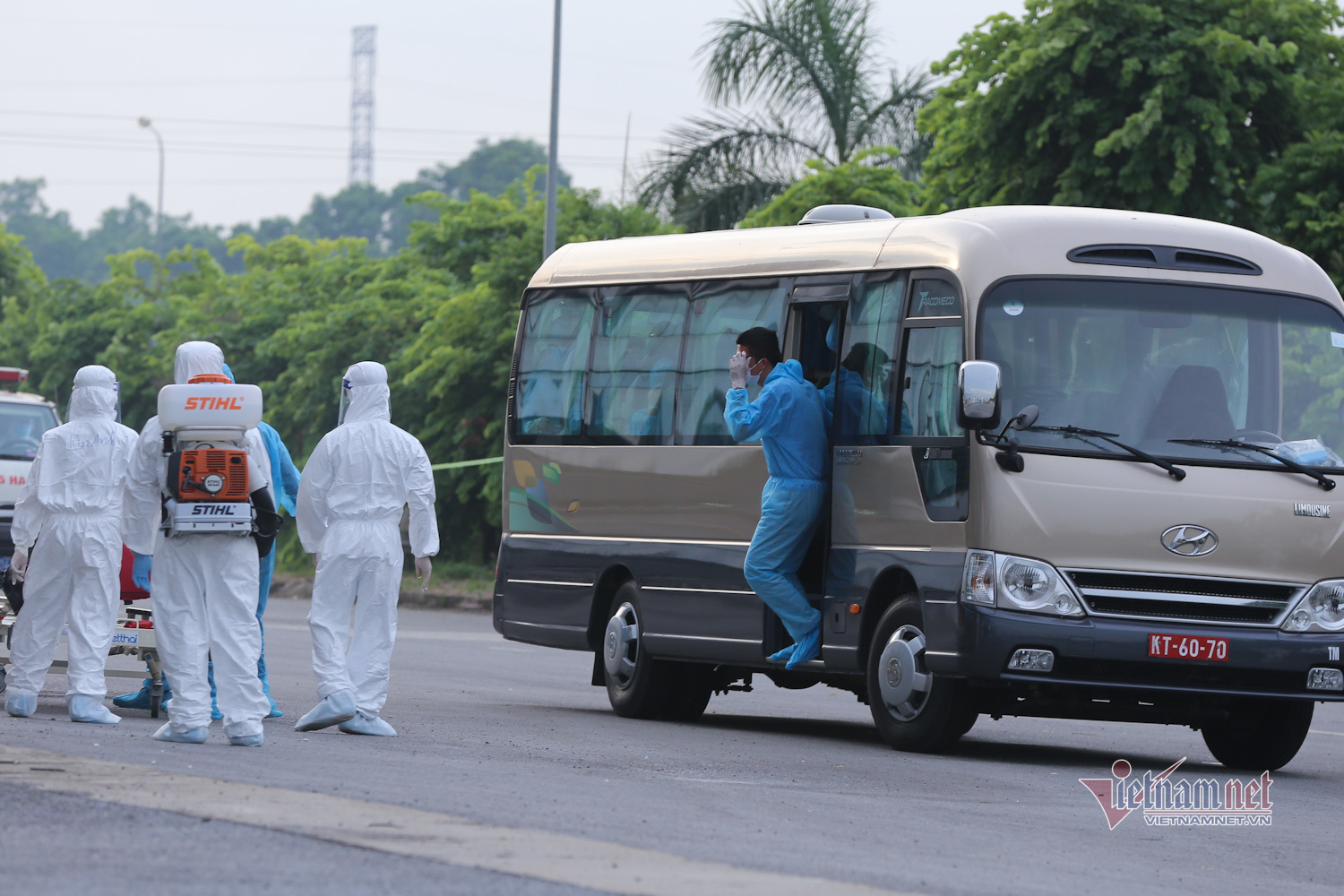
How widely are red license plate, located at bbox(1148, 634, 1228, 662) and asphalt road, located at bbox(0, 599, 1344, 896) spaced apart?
721 mm

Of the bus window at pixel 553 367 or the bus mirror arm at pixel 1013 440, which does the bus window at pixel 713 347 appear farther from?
the bus mirror arm at pixel 1013 440

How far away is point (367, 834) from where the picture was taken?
23.1 ft

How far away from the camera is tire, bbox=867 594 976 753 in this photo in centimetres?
1118

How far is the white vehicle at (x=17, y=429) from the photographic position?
1916cm

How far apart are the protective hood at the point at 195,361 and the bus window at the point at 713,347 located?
3.53 metres

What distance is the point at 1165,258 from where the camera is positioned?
11445 millimetres

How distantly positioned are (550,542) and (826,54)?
1663cm

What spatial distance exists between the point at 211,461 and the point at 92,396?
5.38 ft

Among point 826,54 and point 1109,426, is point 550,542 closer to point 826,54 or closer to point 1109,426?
point 1109,426


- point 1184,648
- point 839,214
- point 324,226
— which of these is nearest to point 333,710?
point 1184,648

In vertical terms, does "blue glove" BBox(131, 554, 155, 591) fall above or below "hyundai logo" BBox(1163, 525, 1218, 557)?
below

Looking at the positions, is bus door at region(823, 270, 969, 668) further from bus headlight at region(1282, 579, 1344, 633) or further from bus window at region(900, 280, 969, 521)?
bus headlight at region(1282, 579, 1344, 633)

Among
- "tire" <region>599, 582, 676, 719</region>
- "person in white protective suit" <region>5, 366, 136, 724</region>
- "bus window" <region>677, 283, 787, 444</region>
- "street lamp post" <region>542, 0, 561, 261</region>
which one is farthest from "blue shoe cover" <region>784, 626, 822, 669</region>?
"street lamp post" <region>542, 0, 561, 261</region>

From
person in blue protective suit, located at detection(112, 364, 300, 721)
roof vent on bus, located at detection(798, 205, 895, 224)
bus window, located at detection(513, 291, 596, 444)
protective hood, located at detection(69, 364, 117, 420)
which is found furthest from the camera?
bus window, located at detection(513, 291, 596, 444)
